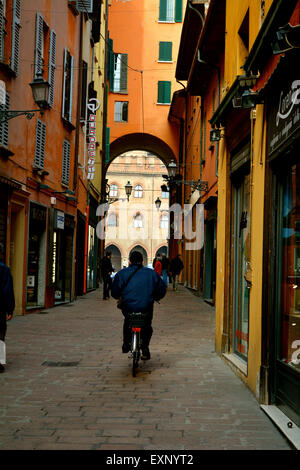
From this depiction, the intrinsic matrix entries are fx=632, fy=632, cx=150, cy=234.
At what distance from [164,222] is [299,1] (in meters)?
62.7

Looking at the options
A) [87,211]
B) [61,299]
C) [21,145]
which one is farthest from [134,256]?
[87,211]

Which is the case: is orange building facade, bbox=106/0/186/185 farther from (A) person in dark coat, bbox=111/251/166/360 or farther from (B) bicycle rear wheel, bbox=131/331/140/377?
(B) bicycle rear wheel, bbox=131/331/140/377

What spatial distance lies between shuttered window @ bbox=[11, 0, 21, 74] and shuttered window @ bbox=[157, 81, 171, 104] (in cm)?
2437

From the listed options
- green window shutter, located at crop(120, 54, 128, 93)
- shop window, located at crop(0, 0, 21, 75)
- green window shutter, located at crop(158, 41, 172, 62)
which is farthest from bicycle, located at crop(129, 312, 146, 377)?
green window shutter, located at crop(158, 41, 172, 62)

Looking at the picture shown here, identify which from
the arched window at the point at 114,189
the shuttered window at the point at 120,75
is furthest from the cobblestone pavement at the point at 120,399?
Answer: the arched window at the point at 114,189

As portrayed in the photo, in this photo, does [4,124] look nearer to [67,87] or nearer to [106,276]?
[67,87]

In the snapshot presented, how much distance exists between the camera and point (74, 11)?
21312 mm

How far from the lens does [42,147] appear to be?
17656 millimetres

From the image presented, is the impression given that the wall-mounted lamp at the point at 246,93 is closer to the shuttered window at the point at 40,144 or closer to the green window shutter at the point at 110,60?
the shuttered window at the point at 40,144

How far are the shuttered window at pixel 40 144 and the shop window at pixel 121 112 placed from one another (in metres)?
21.6

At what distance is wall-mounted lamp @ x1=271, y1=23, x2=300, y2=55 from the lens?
497cm

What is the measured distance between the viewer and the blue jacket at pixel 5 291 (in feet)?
26.8

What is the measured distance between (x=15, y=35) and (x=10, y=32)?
1.40 feet

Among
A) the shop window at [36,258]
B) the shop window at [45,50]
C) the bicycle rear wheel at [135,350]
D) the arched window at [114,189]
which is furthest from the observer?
the arched window at [114,189]
